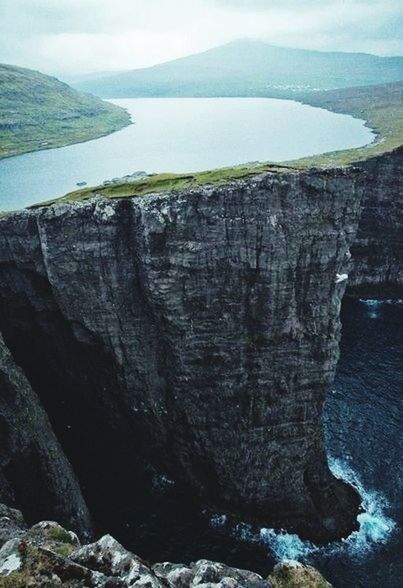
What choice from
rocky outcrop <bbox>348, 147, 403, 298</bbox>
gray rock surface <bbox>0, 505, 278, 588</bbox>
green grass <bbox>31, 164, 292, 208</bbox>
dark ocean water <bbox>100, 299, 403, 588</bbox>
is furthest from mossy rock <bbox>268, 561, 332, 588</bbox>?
rocky outcrop <bbox>348, 147, 403, 298</bbox>

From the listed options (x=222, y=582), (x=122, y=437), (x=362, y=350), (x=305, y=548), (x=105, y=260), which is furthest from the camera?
(x=362, y=350)

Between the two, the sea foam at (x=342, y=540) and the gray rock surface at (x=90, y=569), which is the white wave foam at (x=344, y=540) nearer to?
the sea foam at (x=342, y=540)

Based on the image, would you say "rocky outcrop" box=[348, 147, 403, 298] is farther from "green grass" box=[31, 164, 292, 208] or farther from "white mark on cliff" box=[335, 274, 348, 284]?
"green grass" box=[31, 164, 292, 208]

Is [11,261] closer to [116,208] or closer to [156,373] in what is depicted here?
[116,208]

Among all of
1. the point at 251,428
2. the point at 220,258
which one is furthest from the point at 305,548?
the point at 220,258

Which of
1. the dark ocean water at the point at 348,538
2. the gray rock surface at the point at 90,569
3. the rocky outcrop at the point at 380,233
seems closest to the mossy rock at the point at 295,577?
the gray rock surface at the point at 90,569

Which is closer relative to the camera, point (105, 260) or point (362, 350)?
point (105, 260)

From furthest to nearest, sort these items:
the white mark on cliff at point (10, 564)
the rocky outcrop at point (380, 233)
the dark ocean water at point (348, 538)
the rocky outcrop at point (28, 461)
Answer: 1. the rocky outcrop at point (380, 233)
2. the dark ocean water at point (348, 538)
3. the rocky outcrop at point (28, 461)
4. the white mark on cliff at point (10, 564)
